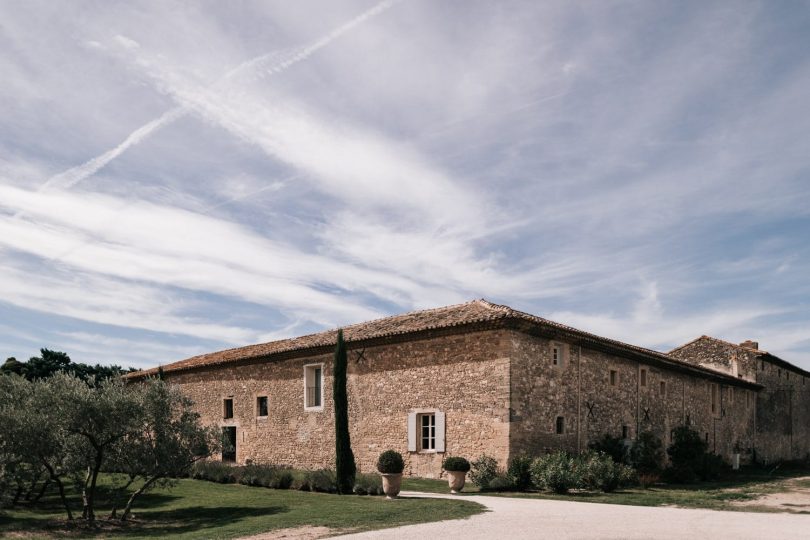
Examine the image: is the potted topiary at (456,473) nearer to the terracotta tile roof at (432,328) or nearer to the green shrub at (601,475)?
the green shrub at (601,475)

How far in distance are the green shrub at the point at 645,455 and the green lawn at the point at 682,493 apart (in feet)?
5.16

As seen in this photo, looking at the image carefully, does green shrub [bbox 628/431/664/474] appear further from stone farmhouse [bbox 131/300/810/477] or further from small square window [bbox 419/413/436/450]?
small square window [bbox 419/413/436/450]

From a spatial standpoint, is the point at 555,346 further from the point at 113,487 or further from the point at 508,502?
the point at 113,487

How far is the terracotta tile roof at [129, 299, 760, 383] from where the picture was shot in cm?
2246

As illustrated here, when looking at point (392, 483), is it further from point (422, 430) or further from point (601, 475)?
point (601, 475)

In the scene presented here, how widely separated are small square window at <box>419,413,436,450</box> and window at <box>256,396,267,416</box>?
9184mm

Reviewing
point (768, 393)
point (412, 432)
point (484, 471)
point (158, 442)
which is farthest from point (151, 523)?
point (768, 393)

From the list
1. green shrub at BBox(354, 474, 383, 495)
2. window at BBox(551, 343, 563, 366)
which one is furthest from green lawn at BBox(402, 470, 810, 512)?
window at BBox(551, 343, 563, 366)

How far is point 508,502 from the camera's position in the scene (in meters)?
17.0

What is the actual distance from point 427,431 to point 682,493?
318 inches

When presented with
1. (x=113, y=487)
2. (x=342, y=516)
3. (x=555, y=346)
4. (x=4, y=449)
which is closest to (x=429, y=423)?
(x=555, y=346)

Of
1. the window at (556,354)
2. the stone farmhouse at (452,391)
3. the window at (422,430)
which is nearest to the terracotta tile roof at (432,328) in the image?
the stone farmhouse at (452,391)

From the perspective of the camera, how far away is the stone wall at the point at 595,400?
22.2 m

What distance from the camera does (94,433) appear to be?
666 inches
